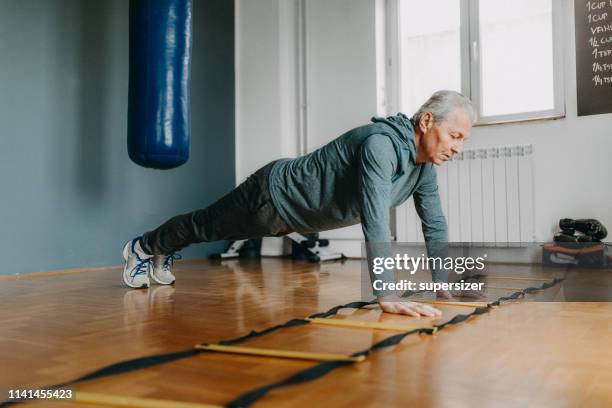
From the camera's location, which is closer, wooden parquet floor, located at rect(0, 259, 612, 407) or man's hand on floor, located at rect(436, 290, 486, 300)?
wooden parquet floor, located at rect(0, 259, 612, 407)

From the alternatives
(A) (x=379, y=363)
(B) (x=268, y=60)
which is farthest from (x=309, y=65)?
(A) (x=379, y=363)

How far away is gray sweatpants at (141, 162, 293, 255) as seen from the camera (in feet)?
7.01

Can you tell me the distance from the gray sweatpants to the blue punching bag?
1091mm

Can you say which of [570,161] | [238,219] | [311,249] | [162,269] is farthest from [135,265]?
[570,161]

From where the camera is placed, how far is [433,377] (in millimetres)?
1200

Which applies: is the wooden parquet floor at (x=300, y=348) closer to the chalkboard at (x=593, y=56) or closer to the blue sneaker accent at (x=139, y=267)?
the blue sneaker accent at (x=139, y=267)

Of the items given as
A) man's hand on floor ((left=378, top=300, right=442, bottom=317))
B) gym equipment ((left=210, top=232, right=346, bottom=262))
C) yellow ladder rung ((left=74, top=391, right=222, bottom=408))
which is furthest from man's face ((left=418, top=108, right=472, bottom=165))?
gym equipment ((left=210, top=232, right=346, bottom=262))

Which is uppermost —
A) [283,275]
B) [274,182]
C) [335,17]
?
[335,17]

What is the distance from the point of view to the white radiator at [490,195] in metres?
4.12

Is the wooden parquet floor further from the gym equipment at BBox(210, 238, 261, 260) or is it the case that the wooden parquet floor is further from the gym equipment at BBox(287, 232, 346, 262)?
the gym equipment at BBox(210, 238, 261, 260)

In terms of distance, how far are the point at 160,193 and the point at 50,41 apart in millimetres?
1392

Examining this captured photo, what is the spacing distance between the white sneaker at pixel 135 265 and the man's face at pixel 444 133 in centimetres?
148

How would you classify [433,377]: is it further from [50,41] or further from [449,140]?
[50,41]

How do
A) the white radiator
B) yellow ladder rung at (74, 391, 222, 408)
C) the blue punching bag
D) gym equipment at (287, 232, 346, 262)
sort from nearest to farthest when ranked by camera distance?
yellow ladder rung at (74, 391, 222, 408)
the blue punching bag
the white radiator
gym equipment at (287, 232, 346, 262)
